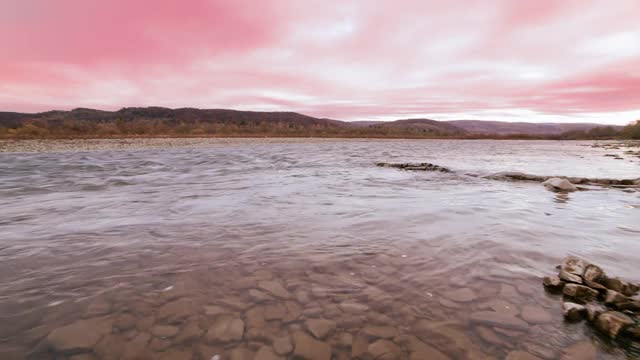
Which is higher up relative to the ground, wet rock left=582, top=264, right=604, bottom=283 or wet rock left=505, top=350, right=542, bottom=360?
wet rock left=582, top=264, right=604, bottom=283

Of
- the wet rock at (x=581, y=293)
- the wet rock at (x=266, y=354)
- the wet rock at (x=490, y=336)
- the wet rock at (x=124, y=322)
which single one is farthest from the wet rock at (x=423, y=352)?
the wet rock at (x=124, y=322)

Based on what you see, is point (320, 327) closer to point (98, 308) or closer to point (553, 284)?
point (98, 308)

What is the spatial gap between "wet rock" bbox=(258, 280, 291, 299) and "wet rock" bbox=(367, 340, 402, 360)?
1211 millimetres

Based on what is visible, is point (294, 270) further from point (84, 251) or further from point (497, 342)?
point (84, 251)

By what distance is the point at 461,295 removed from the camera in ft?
12.3

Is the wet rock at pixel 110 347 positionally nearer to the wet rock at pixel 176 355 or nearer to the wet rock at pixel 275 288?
the wet rock at pixel 176 355

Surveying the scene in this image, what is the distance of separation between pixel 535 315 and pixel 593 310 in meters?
0.53

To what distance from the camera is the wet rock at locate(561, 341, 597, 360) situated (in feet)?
8.70

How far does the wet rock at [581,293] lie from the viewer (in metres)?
3.59

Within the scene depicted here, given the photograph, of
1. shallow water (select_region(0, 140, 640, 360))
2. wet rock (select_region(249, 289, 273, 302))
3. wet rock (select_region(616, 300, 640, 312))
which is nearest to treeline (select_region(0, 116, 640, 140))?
shallow water (select_region(0, 140, 640, 360))

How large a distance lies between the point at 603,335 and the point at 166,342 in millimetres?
3810

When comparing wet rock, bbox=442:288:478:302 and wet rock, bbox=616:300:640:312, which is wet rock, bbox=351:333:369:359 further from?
wet rock, bbox=616:300:640:312

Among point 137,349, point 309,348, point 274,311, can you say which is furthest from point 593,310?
point 137,349

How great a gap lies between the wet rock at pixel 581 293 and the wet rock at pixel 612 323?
1.53 ft
